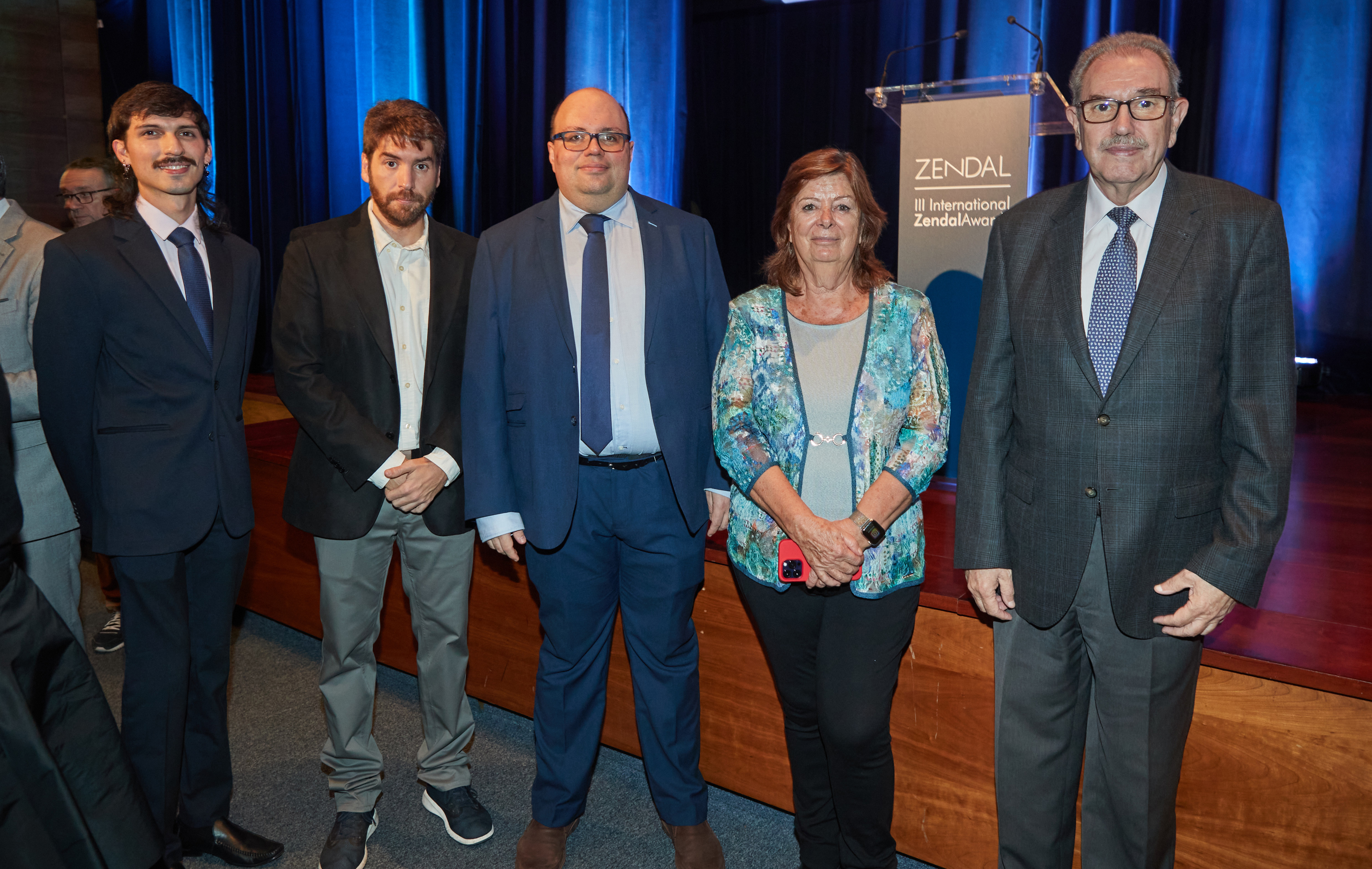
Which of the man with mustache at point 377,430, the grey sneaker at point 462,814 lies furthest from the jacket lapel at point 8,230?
the grey sneaker at point 462,814

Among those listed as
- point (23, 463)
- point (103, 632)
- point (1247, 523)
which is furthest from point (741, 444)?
point (103, 632)

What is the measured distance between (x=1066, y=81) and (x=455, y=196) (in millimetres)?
3950

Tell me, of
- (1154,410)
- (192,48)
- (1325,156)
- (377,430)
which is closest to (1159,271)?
(1154,410)

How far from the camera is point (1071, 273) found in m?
1.67

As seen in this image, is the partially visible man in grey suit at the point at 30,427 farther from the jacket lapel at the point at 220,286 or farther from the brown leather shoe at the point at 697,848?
the brown leather shoe at the point at 697,848

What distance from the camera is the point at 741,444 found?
198 cm

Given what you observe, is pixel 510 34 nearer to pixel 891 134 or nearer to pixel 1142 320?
pixel 891 134

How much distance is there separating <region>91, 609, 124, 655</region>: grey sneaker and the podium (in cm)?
337

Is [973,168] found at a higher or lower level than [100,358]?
higher

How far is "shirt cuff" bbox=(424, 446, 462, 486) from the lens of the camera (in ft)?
7.62

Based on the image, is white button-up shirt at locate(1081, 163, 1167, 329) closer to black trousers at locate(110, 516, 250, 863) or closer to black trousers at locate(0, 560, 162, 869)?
black trousers at locate(0, 560, 162, 869)

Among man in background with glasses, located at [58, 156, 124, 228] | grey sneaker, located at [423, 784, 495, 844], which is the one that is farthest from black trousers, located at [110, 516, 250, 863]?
man in background with glasses, located at [58, 156, 124, 228]

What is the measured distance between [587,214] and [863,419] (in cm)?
81

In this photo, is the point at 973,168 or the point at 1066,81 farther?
the point at 1066,81
